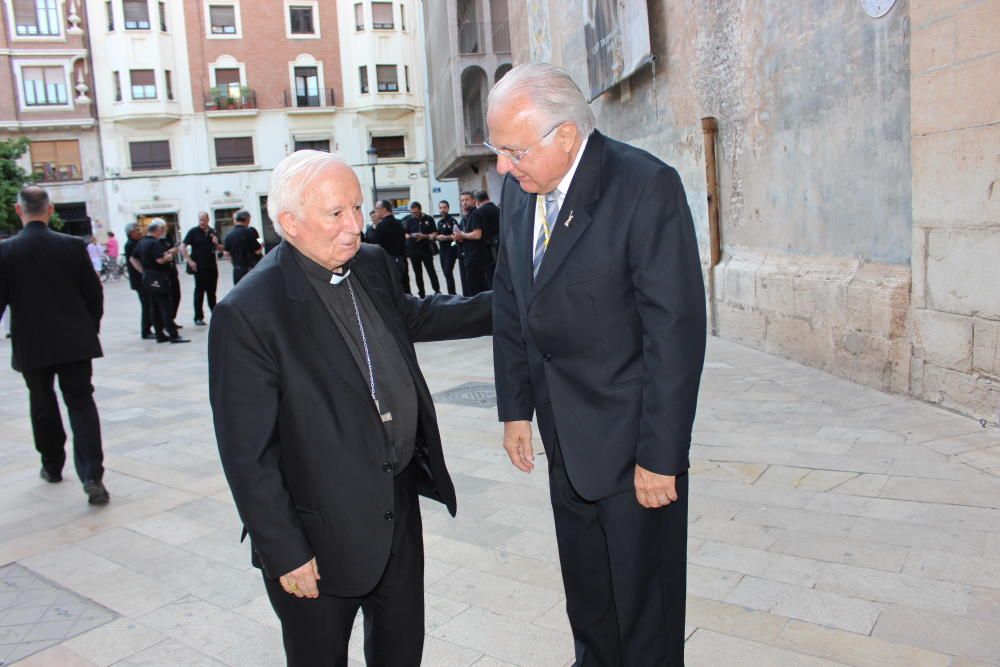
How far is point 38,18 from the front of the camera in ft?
135

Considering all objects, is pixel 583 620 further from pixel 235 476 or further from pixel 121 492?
pixel 121 492

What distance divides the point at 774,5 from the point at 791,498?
5036 mm

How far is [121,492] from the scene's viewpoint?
5297 mm

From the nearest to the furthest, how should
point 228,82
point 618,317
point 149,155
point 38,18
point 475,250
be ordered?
point 618,317 → point 475,250 → point 38,18 → point 149,155 → point 228,82

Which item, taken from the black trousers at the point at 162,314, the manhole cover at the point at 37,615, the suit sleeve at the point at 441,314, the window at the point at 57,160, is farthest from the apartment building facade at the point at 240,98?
the suit sleeve at the point at 441,314

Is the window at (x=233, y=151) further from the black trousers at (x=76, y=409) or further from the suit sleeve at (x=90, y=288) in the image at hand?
the black trousers at (x=76, y=409)

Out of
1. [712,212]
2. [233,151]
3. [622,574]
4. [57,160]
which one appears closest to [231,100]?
[233,151]

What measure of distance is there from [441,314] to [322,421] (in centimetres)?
66

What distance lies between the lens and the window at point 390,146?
45094mm

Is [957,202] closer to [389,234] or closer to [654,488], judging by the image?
[654,488]

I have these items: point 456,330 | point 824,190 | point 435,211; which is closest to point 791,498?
point 456,330

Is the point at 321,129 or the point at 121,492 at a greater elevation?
the point at 321,129

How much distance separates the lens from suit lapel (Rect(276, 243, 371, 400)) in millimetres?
2178

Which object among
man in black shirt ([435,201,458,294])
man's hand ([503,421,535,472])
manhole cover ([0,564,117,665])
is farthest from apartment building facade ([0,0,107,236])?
man's hand ([503,421,535,472])
